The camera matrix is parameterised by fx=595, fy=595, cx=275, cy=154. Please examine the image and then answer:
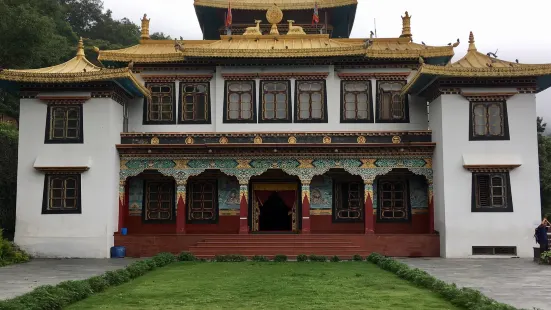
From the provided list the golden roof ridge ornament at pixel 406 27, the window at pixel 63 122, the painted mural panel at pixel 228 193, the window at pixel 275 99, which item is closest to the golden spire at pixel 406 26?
the golden roof ridge ornament at pixel 406 27

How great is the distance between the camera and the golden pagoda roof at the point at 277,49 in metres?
21.6

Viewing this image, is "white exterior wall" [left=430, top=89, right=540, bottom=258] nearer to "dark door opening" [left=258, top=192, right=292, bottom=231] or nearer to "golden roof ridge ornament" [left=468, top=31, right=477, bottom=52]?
"golden roof ridge ornament" [left=468, top=31, right=477, bottom=52]

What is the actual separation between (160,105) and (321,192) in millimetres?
6960

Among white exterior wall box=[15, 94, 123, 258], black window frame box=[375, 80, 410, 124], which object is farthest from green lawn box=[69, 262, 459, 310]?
black window frame box=[375, 80, 410, 124]

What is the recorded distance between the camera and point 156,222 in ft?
73.4

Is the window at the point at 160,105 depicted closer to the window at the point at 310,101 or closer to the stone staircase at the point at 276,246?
the window at the point at 310,101

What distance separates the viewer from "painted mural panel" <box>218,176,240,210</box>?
886 inches

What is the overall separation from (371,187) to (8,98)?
967 inches

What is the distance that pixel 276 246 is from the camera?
1972 centimetres

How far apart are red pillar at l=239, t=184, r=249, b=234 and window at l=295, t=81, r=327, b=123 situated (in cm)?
331

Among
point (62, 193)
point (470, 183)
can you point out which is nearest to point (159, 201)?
point (62, 193)

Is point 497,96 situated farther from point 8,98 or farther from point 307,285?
point 8,98

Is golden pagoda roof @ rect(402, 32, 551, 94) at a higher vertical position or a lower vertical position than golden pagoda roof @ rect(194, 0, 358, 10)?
lower

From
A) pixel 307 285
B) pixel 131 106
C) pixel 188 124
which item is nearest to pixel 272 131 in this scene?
pixel 188 124
